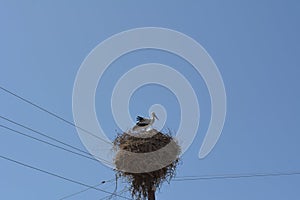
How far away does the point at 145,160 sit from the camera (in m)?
12.2

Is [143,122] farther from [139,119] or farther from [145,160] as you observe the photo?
[145,160]

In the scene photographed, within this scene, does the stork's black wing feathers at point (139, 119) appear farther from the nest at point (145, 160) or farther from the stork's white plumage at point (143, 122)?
the nest at point (145, 160)

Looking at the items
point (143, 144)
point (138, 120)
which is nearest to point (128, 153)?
point (143, 144)

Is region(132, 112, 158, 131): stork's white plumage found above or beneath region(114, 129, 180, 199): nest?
above

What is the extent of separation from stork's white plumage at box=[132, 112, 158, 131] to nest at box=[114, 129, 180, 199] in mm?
295

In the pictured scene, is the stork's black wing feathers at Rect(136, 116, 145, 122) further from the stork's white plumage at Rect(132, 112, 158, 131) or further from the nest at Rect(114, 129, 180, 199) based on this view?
the nest at Rect(114, 129, 180, 199)

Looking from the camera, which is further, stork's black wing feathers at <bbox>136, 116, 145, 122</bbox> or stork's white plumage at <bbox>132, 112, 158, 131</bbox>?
stork's black wing feathers at <bbox>136, 116, 145, 122</bbox>

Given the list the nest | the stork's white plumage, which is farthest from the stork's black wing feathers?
the nest

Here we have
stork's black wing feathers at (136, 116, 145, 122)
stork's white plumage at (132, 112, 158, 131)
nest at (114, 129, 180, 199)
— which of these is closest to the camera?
nest at (114, 129, 180, 199)

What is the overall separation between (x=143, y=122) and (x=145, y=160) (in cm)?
123

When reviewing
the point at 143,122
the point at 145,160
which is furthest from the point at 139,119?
the point at 145,160

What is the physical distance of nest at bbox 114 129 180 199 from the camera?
12.2 meters

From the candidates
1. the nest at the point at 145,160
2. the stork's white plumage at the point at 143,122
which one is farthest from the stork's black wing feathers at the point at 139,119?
the nest at the point at 145,160

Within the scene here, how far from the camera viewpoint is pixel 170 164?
12.4 metres
